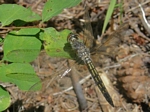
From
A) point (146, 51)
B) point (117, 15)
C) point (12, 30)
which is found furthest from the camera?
point (117, 15)

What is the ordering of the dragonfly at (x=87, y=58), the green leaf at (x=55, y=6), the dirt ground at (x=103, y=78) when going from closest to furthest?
the green leaf at (x=55, y=6) < the dragonfly at (x=87, y=58) < the dirt ground at (x=103, y=78)

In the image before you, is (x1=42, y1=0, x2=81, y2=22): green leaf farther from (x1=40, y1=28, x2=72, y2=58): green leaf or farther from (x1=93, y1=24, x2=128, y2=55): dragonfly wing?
(x1=93, y1=24, x2=128, y2=55): dragonfly wing

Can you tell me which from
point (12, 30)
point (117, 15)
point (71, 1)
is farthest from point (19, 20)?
point (117, 15)

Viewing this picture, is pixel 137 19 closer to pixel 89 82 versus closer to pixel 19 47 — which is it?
pixel 89 82

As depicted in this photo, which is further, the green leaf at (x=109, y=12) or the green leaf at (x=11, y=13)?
the green leaf at (x=109, y=12)

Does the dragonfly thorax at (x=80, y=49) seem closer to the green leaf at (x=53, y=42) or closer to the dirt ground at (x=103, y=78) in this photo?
the dirt ground at (x=103, y=78)

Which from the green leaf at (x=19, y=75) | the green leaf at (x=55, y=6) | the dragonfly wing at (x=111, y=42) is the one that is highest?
the green leaf at (x=55, y=6)

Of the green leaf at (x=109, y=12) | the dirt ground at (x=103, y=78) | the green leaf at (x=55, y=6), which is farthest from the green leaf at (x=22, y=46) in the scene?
the green leaf at (x=109, y=12)
